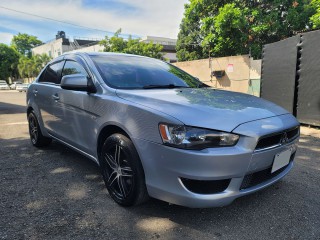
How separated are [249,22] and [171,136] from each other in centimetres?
1638

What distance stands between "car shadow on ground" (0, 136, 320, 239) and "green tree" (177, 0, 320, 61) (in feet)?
43.2

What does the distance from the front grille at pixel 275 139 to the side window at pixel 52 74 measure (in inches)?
119

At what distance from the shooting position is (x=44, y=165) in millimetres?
4117

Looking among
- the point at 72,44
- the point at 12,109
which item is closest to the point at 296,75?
the point at 12,109

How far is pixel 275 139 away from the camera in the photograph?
8.09ft

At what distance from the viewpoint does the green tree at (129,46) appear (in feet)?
85.8

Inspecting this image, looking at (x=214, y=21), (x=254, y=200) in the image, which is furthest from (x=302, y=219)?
(x=214, y=21)

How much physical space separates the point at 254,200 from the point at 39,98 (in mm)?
3539

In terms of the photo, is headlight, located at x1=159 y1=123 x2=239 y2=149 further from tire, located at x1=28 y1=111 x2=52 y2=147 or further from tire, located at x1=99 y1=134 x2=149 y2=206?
tire, located at x1=28 y1=111 x2=52 y2=147

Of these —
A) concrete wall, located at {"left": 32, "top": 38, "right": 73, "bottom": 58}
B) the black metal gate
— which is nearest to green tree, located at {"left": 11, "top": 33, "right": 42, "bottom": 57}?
concrete wall, located at {"left": 32, "top": 38, "right": 73, "bottom": 58}

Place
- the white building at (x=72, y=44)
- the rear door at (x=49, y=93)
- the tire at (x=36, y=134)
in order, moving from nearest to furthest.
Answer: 1. the rear door at (x=49, y=93)
2. the tire at (x=36, y=134)
3. the white building at (x=72, y=44)

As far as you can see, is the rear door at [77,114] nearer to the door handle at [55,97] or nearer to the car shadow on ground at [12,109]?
the door handle at [55,97]

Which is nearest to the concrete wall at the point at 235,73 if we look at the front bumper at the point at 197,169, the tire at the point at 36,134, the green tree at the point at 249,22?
the green tree at the point at 249,22

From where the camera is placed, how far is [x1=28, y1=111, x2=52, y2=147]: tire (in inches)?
191
